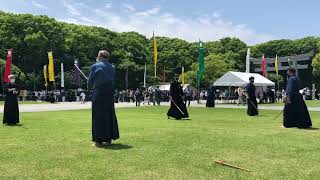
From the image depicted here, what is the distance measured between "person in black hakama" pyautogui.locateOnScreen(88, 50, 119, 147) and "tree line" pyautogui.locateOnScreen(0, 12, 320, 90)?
55261 millimetres

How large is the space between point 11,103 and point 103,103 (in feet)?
25.5

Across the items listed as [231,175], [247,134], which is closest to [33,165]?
[231,175]

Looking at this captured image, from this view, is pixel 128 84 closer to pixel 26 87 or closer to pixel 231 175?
pixel 26 87

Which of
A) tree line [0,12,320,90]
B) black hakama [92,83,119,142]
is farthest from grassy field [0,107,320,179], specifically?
tree line [0,12,320,90]

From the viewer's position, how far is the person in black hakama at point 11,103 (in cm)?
1755

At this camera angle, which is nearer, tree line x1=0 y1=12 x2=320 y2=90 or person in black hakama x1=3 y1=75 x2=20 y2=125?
person in black hakama x1=3 y1=75 x2=20 y2=125

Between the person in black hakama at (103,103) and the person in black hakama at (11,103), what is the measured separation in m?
7.12

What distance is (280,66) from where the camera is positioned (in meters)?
104

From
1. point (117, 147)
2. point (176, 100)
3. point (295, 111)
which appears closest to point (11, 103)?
point (176, 100)

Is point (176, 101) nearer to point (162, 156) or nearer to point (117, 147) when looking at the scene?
point (117, 147)

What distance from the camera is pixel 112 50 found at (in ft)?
283

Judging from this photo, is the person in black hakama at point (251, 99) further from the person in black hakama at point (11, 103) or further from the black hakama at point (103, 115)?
the black hakama at point (103, 115)

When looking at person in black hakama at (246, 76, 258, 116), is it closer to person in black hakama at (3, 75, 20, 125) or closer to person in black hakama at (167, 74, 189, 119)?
person in black hakama at (167, 74, 189, 119)

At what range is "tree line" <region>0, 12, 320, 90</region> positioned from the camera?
72.8m
